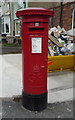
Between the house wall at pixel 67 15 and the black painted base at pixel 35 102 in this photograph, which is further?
the house wall at pixel 67 15

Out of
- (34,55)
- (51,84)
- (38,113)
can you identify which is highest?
(34,55)

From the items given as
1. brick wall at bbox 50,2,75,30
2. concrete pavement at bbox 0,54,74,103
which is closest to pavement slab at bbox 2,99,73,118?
concrete pavement at bbox 0,54,74,103

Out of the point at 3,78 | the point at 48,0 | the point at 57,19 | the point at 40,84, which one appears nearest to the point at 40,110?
the point at 40,84

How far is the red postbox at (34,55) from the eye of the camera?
2.50 meters

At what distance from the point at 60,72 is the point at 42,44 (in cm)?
292

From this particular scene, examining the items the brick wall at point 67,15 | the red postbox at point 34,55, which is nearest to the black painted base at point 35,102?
the red postbox at point 34,55

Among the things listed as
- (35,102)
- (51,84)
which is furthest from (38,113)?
(51,84)

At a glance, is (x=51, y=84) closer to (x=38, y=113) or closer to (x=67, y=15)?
(x=38, y=113)

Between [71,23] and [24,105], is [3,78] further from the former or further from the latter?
[71,23]

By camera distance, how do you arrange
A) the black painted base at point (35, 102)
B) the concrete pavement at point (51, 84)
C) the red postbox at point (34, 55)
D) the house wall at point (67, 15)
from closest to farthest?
the red postbox at point (34, 55) → the black painted base at point (35, 102) → the concrete pavement at point (51, 84) → the house wall at point (67, 15)

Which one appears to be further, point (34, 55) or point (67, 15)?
point (67, 15)

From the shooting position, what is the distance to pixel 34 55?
264cm

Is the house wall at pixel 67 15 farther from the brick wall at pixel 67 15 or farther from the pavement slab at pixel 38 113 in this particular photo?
the pavement slab at pixel 38 113

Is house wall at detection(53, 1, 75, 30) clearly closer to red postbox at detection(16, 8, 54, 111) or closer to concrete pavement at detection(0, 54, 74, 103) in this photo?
concrete pavement at detection(0, 54, 74, 103)
